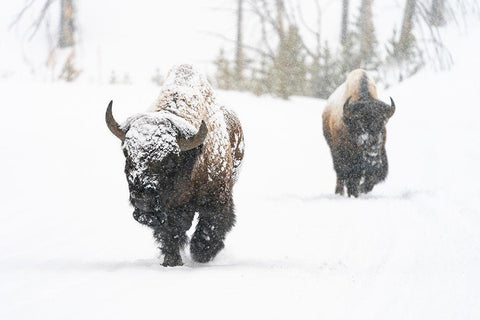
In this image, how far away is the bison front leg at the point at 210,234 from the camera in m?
4.56

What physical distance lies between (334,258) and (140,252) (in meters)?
1.83

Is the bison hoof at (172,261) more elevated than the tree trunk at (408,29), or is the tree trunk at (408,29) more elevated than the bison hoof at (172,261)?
the tree trunk at (408,29)

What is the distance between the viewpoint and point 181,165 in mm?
4035

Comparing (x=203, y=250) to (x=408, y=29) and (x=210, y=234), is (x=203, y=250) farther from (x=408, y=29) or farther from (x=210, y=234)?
(x=408, y=29)

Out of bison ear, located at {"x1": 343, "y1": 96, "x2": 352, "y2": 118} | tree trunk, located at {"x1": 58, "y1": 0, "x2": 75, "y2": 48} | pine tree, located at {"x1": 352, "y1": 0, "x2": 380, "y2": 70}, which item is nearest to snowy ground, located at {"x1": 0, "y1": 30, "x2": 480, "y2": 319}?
bison ear, located at {"x1": 343, "y1": 96, "x2": 352, "y2": 118}

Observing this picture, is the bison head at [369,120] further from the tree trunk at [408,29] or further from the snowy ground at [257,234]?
the tree trunk at [408,29]

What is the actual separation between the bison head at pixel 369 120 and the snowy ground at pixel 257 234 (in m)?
0.84

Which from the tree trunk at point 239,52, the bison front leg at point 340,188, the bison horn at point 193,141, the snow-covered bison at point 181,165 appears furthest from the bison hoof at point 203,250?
the tree trunk at point 239,52

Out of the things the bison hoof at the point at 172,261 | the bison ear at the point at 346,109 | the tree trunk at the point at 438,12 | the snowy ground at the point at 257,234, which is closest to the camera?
the snowy ground at the point at 257,234

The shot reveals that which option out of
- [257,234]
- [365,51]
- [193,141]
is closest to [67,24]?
[365,51]

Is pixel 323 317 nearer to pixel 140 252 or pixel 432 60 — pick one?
pixel 140 252

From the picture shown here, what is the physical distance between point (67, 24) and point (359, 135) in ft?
60.9

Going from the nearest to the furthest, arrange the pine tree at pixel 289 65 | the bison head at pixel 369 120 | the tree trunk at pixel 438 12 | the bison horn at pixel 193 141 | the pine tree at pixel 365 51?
the bison horn at pixel 193 141 → the bison head at pixel 369 120 → the pine tree at pixel 289 65 → the pine tree at pixel 365 51 → the tree trunk at pixel 438 12

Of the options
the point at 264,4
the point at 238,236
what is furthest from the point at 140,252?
the point at 264,4
